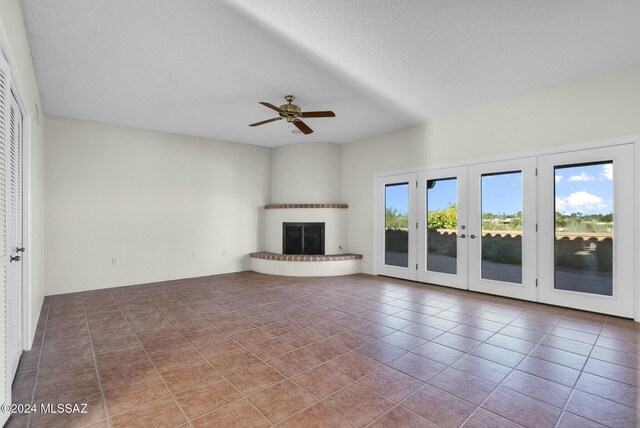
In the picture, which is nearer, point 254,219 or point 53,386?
point 53,386

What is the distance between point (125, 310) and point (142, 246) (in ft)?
6.08

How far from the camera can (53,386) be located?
7.10ft

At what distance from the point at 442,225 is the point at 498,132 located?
1606 millimetres

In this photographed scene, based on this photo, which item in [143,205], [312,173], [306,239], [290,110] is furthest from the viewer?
[312,173]

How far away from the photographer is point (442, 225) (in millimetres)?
5176

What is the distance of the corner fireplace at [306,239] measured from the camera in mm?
6625

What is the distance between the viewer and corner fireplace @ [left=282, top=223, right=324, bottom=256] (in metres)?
6.62

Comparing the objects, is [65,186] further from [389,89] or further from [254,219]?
[389,89]

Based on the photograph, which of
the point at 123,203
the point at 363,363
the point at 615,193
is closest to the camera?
the point at 363,363

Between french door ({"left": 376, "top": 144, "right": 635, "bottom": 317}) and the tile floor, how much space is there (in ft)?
1.22

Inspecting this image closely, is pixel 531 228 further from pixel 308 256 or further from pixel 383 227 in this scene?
pixel 308 256

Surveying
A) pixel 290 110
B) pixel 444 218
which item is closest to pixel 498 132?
pixel 444 218

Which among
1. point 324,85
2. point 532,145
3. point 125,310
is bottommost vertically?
point 125,310

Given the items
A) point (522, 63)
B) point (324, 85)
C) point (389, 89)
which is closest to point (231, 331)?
point (324, 85)
